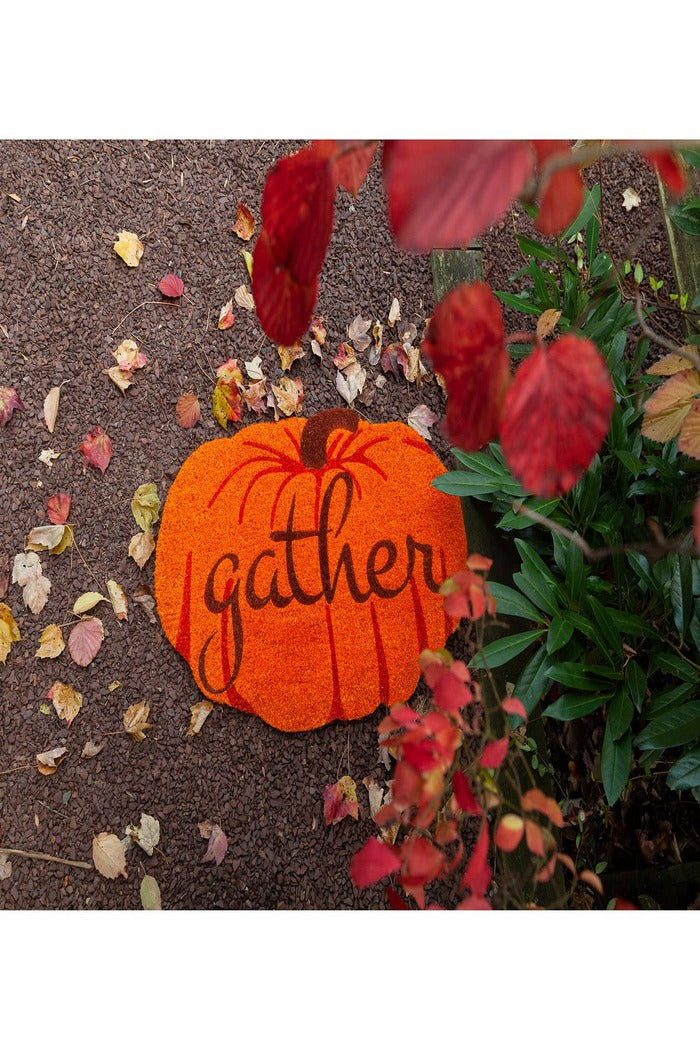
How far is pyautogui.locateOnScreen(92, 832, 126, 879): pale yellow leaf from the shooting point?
149 cm

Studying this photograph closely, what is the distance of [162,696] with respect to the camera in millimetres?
1584

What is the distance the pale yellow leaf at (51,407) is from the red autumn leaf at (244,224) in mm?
600

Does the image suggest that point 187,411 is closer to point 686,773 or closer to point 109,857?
point 109,857

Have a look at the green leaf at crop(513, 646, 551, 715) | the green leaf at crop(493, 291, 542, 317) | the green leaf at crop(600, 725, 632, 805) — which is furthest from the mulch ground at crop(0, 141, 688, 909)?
the green leaf at crop(600, 725, 632, 805)

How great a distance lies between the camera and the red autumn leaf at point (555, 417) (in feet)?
1.67

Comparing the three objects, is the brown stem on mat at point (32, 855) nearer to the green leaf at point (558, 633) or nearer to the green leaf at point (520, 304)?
the green leaf at point (558, 633)

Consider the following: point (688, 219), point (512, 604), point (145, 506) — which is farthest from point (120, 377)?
point (688, 219)

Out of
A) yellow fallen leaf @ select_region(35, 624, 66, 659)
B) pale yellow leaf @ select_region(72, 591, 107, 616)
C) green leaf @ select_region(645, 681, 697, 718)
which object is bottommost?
yellow fallen leaf @ select_region(35, 624, 66, 659)

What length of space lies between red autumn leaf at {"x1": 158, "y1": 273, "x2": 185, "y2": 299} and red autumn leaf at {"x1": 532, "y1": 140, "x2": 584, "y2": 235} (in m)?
1.37

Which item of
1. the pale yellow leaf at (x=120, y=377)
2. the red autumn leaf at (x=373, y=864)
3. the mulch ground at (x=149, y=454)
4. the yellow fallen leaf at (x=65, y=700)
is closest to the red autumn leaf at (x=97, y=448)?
the mulch ground at (x=149, y=454)

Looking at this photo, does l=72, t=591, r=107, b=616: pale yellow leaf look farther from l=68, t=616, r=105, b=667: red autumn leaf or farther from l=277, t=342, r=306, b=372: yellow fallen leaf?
l=277, t=342, r=306, b=372: yellow fallen leaf

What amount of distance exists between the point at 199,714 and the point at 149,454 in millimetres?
618

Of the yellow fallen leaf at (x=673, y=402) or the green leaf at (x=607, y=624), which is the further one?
the green leaf at (x=607, y=624)

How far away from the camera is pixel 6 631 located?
1.61 metres
